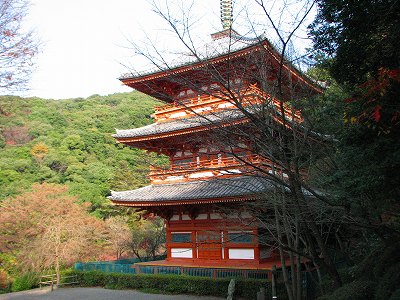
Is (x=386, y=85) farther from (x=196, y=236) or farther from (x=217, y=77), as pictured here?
(x=196, y=236)

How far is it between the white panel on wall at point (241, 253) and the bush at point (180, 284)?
3.56 ft

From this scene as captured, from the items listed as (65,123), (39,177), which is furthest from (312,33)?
(65,123)

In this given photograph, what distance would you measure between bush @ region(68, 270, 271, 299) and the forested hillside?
1720 cm

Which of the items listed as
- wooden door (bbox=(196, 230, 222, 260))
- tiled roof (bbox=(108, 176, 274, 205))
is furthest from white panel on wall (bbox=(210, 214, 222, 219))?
tiled roof (bbox=(108, 176, 274, 205))

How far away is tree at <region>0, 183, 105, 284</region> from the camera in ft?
59.1

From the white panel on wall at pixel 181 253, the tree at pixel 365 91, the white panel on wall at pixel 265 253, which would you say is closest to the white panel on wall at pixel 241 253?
the white panel on wall at pixel 265 253

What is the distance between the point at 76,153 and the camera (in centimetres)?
4897

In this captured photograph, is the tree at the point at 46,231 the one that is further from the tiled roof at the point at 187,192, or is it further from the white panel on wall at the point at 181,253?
the white panel on wall at the point at 181,253

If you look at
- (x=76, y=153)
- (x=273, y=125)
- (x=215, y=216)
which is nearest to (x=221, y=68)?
(x=273, y=125)

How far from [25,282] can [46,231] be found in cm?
259

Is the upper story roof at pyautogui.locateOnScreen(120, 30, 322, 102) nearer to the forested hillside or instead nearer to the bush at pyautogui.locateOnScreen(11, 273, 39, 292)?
the bush at pyautogui.locateOnScreen(11, 273, 39, 292)

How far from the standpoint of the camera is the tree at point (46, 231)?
18.0 meters

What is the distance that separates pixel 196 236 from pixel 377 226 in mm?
9280

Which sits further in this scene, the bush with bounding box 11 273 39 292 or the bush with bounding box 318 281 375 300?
the bush with bounding box 11 273 39 292
